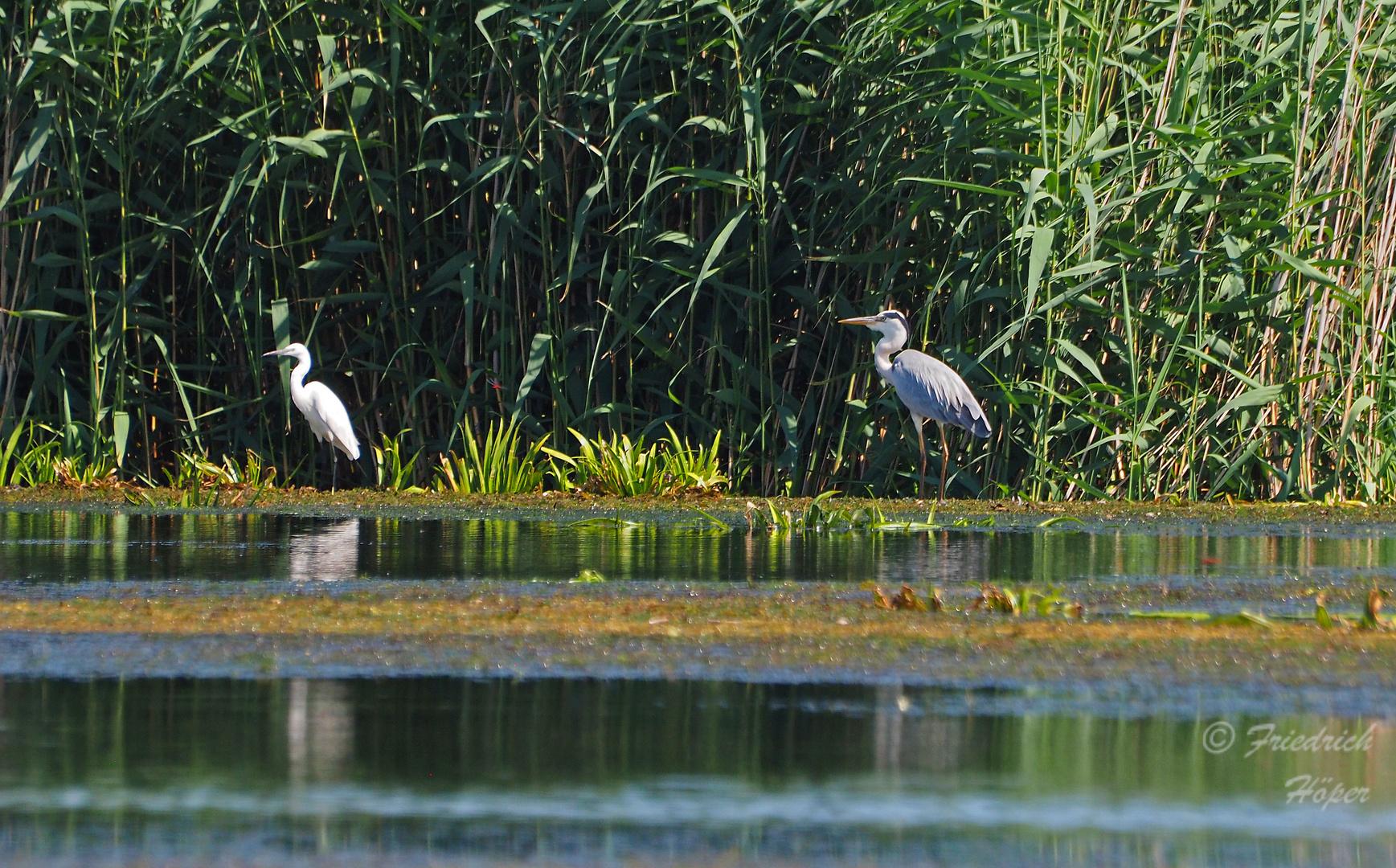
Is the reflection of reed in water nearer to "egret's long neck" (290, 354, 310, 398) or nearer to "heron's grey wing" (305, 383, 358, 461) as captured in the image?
"heron's grey wing" (305, 383, 358, 461)

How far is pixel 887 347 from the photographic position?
8.36 meters

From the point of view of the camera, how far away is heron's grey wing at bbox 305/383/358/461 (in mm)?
8461

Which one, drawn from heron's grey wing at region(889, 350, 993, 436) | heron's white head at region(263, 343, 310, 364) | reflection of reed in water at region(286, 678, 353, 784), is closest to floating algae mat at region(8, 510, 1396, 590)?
heron's grey wing at region(889, 350, 993, 436)

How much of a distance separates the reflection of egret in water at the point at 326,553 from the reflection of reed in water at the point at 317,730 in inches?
69.0

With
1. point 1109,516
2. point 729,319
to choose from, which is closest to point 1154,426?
point 1109,516

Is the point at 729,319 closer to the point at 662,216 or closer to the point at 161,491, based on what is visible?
the point at 662,216

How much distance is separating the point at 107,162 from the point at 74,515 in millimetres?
2258

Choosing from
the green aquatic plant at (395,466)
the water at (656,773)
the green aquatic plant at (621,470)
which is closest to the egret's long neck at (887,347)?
the green aquatic plant at (621,470)

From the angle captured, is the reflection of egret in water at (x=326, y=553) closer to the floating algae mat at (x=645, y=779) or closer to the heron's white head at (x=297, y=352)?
the heron's white head at (x=297, y=352)

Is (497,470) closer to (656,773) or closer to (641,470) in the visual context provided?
(641,470)

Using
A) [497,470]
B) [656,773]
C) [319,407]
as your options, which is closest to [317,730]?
[656,773]

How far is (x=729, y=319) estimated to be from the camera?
8.96 metres

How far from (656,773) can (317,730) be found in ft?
1.93

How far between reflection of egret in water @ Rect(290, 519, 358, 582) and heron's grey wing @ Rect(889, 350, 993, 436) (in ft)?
8.08
